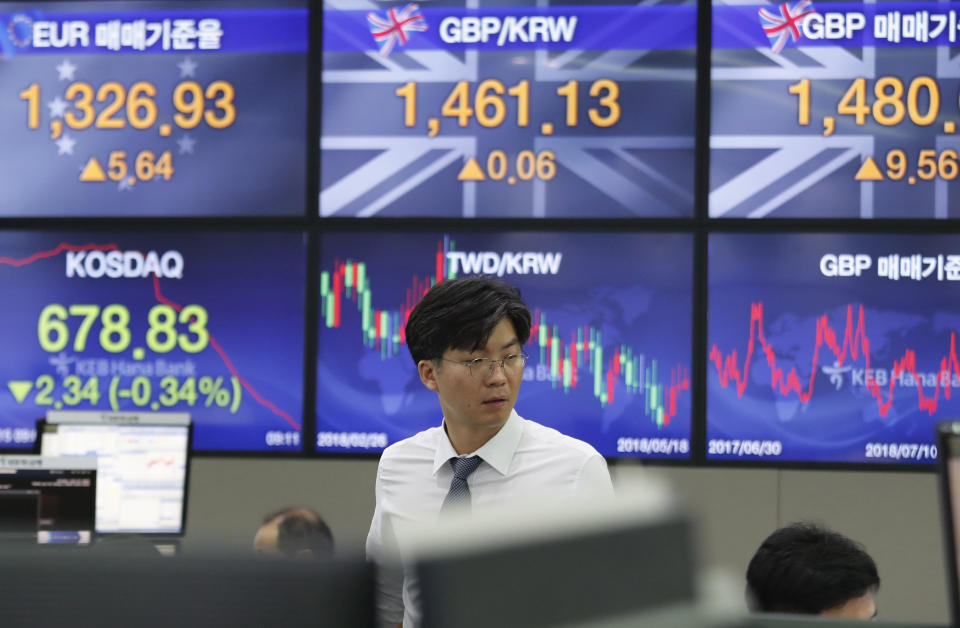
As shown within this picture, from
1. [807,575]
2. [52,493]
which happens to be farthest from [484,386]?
[52,493]

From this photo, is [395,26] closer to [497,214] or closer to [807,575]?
[497,214]

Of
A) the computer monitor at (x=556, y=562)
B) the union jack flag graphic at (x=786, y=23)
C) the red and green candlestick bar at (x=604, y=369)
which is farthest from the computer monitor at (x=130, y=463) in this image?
the computer monitor at (x=556, y=562)

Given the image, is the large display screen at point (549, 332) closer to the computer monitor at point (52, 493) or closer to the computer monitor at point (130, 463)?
the computer monitor at point (130, 463)

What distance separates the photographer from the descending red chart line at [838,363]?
146 inches

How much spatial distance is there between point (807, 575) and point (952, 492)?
2.75 feet

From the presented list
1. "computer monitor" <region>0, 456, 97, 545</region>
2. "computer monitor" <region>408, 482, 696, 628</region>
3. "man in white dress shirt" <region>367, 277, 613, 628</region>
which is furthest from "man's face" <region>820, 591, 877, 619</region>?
"computer monitor" <region>0, 456, 97, 545</region>

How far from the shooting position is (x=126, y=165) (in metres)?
4.05

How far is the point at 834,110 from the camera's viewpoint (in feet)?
12.5

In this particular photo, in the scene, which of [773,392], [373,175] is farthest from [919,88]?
[373,175]

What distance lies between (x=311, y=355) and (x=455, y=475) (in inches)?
86.8

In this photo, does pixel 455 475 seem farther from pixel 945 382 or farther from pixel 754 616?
pixel 945 382

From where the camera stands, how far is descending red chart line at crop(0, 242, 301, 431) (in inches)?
154

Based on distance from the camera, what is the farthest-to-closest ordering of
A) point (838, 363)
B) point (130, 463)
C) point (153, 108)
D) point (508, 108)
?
point (153, 108) < point (508, 108) < point (838, 363) < point (130, 463)

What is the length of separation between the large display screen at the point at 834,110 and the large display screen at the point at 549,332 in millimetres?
381
